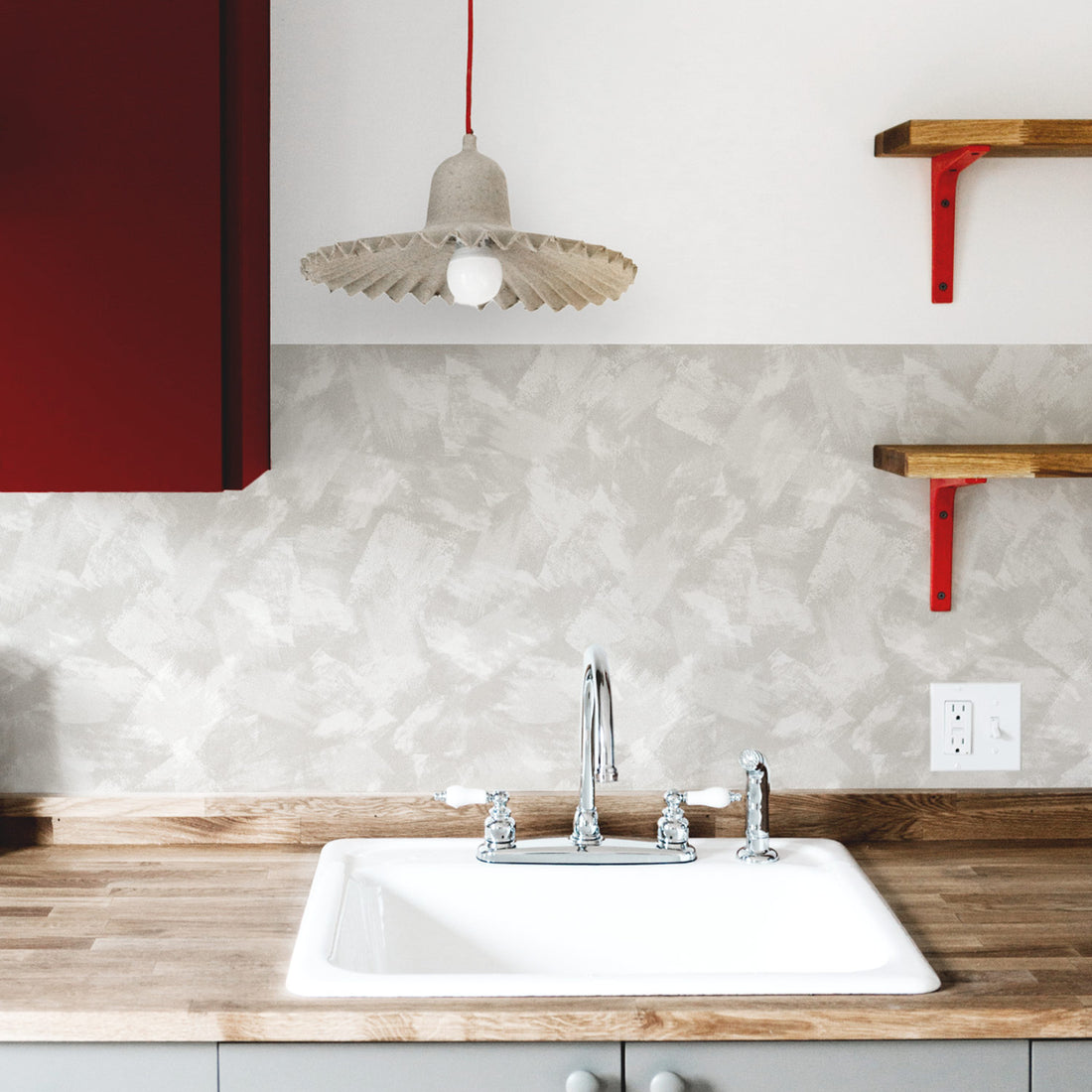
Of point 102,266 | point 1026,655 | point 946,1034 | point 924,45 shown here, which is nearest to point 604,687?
point 946,1034

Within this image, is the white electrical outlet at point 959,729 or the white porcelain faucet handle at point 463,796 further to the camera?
the white electrical outlet at point 959,729

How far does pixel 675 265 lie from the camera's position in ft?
5.69

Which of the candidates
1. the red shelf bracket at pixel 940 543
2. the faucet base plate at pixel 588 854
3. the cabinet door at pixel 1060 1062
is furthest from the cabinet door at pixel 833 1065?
the red shelf bracket at pixel 940 543

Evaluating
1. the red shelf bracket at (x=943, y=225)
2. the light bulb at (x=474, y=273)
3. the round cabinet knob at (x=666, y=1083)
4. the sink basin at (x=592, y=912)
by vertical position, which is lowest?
the round cabinet knob at (x=666, y=1083)

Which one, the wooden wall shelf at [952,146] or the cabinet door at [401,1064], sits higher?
the wooden wall shelf at [952,146]

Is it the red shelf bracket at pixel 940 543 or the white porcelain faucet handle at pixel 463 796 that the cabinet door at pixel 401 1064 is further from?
the red shelf bracket at pixel 940 543

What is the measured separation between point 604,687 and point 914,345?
70 centimetres

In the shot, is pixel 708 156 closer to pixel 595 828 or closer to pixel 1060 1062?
pixel 595 828

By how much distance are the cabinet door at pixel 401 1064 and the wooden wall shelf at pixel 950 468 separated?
844 millimetres

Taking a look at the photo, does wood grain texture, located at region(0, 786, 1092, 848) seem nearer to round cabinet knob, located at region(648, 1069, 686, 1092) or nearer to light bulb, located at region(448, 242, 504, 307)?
round cabinet knob, located at region(648, 1069, 686, 1092)

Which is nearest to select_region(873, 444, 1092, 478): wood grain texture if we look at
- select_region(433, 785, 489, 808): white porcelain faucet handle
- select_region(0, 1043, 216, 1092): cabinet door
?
select_region(433, 785, 489, 808): white porcelain faucet handle

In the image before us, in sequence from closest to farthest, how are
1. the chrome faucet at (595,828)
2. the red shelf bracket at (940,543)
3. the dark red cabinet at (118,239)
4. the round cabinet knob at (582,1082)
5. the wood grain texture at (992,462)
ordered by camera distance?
the round cabinet knob at (582,1082) → the dark red cabinet at (118,239) → the wood grain texture at (992,462) → the chrome faucet at (595,828) → the red shelf bracket at (940,543)

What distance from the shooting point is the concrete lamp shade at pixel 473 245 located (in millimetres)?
1256

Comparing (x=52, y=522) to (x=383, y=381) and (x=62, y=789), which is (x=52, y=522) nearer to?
(x=62, y=789)
